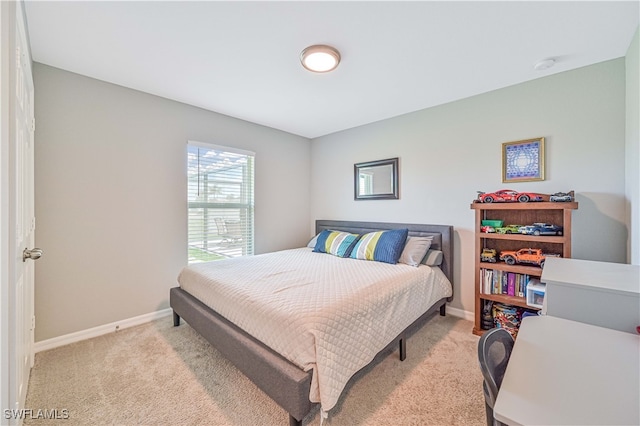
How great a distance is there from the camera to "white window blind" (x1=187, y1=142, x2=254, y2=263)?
312cm

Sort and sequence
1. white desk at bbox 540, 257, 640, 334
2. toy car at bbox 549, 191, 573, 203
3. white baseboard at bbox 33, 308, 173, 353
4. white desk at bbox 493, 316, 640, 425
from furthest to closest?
white baseboard at bbox 33, 308, 173, 353, toy car at bbox 549, 191, 573, 203, white desk at bbox 540, 257, 640, 334, white desk at bbox 493, 316, 640, 425

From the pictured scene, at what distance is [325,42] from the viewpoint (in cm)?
188

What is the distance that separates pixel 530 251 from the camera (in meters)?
2.31

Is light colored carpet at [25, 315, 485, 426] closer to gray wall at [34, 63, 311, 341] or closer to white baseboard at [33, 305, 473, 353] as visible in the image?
white baseboard at [33, 305, 473, 353]

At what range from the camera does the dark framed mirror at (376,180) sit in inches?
134

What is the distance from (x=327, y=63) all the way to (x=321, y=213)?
2542mm

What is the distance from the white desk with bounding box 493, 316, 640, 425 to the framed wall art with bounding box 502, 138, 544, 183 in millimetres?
1784

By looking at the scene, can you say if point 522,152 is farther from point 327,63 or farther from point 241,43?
point 241,43

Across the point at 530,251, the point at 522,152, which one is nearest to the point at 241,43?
the point at 522,152

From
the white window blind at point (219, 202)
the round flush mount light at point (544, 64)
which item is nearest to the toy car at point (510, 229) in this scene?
the round flush mount light at point (544, 64)

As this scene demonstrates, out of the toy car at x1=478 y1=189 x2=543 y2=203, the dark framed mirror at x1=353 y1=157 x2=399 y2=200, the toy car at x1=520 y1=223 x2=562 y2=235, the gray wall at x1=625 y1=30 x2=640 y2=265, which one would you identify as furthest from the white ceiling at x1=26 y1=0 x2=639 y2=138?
the toy car at x1=520 y1=223 x2=562 y2=235

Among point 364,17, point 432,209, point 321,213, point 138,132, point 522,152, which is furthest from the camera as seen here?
point 321,213

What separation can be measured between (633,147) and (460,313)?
6.62 ft

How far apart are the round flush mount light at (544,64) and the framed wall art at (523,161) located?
60 centimetres
